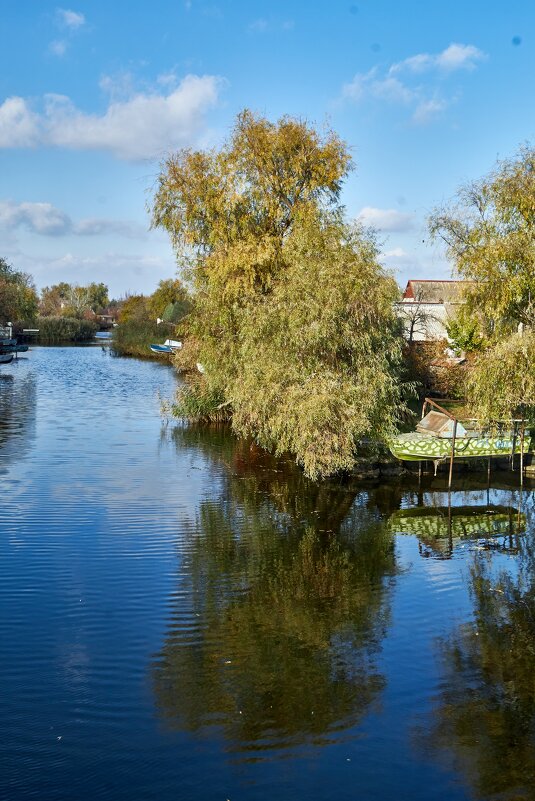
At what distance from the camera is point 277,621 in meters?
15.0

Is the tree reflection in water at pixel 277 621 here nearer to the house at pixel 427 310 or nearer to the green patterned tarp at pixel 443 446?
the green patterned tarp at pixel 443 446

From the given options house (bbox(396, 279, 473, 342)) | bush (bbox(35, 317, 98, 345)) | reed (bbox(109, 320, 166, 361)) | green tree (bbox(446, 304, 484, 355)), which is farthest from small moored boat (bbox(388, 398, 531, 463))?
bush (bbox(35, 317, 98, 345))

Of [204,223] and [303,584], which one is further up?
[204,223]

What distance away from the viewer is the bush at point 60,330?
→ 121250mm

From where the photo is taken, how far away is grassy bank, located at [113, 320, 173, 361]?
→ 91.6 metres

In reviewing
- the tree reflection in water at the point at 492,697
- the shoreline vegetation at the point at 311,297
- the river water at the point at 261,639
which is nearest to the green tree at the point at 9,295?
the shoreline vegetation at the point at 311,297

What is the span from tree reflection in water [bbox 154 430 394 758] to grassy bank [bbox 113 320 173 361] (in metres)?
67.9

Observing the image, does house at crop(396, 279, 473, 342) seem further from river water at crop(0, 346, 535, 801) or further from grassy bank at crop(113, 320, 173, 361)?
grassy bank at crop(113, 320, 173, 361)

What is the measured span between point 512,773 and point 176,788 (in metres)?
4.21

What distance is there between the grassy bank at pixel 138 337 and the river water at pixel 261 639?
65.0m

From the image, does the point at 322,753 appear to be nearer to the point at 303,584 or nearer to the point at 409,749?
the point at 409,749

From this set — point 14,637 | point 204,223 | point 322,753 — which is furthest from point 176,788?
point 204,223

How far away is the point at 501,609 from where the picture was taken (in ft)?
52.4

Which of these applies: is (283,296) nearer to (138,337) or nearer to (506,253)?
(506,253)
